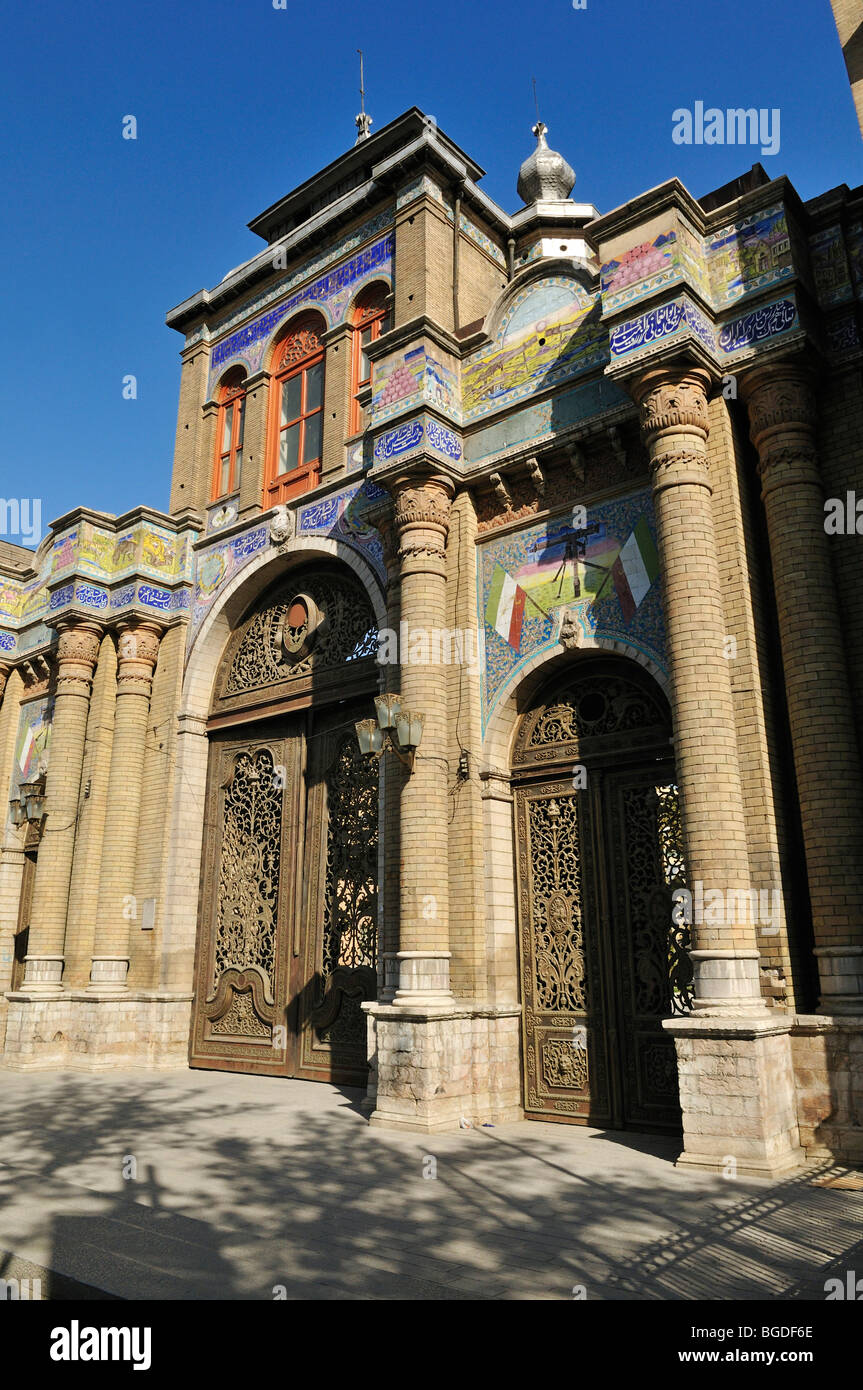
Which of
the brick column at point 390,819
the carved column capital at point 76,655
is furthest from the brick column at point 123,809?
the brick column at point 390,819

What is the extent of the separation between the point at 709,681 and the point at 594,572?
222 cm

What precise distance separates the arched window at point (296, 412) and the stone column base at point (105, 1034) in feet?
25.0

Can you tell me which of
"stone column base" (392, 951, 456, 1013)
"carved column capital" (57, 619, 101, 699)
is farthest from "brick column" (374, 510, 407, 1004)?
"carved column capital" (57, 619, 101, 699)

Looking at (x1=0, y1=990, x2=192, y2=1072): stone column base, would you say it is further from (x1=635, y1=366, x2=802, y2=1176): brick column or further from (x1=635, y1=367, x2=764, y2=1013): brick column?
(x1=635, y1=367, x2=764, y2=1013): brick column

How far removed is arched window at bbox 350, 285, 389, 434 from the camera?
13.5 m

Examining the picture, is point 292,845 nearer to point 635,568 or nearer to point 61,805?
point 61,805

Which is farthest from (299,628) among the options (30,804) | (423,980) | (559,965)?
(559,965)

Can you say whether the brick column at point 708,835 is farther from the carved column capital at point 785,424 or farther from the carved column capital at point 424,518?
the carved column capital at point 424,518

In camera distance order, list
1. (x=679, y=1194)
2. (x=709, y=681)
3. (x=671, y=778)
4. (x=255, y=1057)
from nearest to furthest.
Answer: (x=679, y=1194) < (x=709, y=681) < (x=671, y=778) < (x=255, y=1057)

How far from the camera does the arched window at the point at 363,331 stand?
13.5 meters

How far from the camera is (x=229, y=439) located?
52.5 feet
